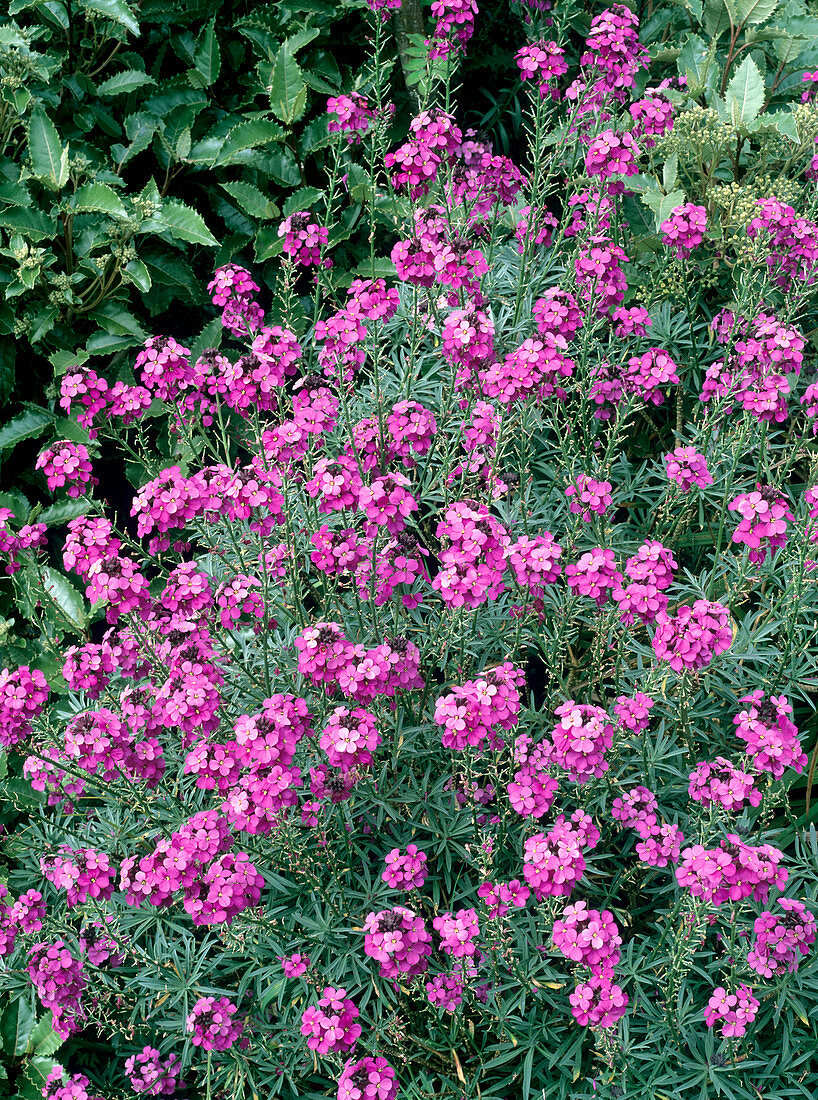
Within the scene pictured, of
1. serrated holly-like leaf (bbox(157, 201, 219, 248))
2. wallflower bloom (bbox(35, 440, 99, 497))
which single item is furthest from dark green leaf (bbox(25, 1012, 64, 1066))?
serrated holly-like leaf (bbox(157, 201, 219, 248))

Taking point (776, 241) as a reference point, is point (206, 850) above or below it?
below

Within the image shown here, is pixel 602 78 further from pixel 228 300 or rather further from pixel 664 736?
pixel 664 736

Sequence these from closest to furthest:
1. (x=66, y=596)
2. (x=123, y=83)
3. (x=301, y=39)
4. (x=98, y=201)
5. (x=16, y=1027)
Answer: (x=16, y=1027), (x=66, y=596), (x=98, y=201), (x=123, y=83), (x=301, y=39)

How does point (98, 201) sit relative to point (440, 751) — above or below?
above

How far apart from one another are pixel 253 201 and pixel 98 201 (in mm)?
938

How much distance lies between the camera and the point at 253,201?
5180 millimetres

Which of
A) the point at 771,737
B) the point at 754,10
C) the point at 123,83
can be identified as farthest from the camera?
the point at 123,83

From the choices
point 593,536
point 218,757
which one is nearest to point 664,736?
point 593,536

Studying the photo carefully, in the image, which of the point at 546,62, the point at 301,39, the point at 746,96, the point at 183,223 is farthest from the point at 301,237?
the point at 746,96

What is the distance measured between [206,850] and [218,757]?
0.26 meters

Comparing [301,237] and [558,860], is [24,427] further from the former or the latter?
[558,860]

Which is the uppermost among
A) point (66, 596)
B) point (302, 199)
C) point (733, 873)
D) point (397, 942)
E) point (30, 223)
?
point (30, 223)

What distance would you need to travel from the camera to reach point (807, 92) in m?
5.14

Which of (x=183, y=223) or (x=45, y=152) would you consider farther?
(x=183, y=223)
